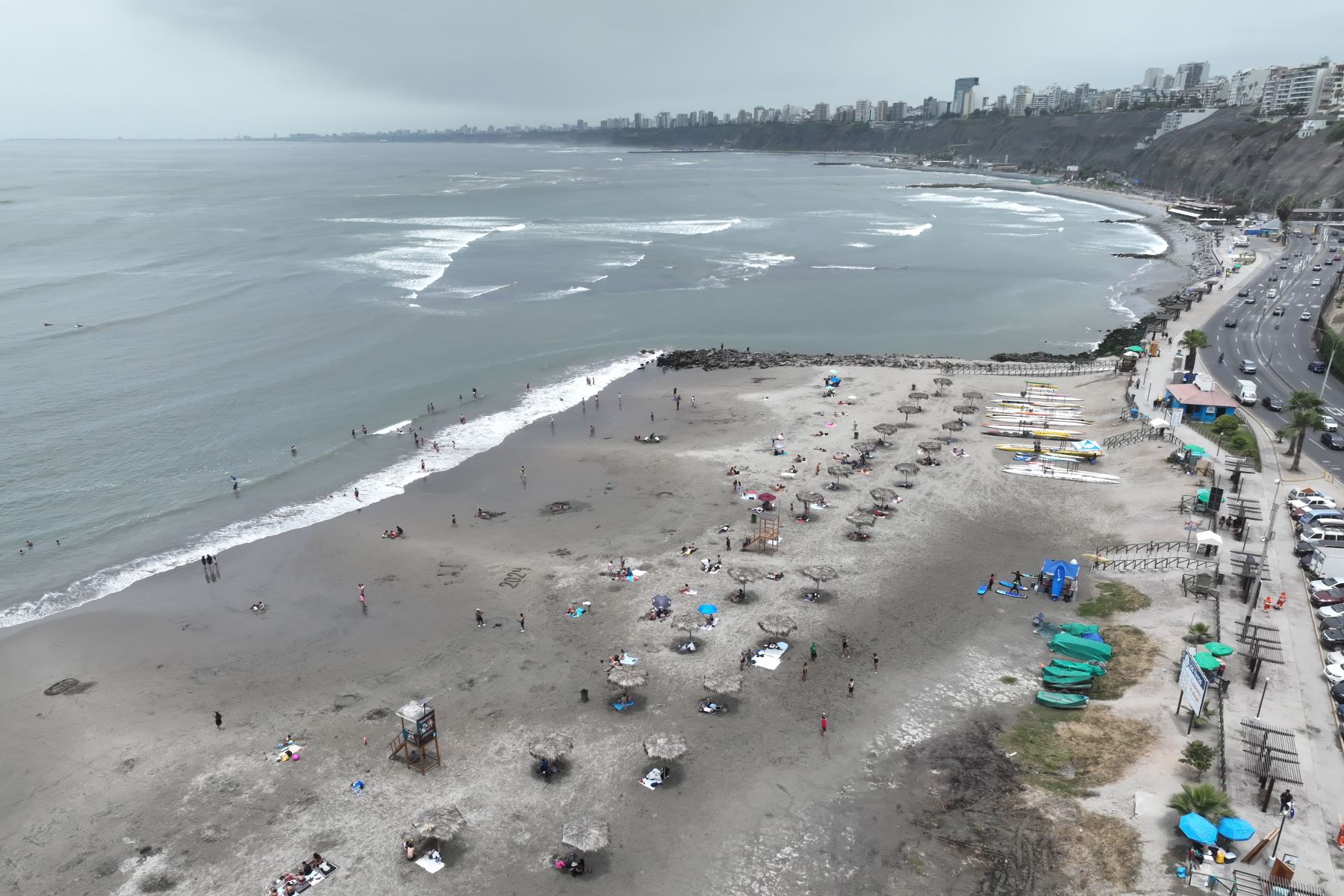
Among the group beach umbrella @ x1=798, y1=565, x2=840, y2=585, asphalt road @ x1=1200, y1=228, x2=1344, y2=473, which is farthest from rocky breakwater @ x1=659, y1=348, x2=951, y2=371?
beach umbrella @ x1=798, y1=565, x2=840, y2=585

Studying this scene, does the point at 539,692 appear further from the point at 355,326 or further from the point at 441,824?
the point at 355,326

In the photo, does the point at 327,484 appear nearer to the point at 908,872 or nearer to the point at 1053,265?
the point at 908,872

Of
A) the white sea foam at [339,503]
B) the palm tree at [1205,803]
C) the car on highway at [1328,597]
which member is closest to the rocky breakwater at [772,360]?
the white sea foam at [339,503]

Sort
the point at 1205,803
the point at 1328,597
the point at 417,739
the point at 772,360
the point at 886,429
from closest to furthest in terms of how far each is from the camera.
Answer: the point at 1205,803 → the point at 417,739 → the point at 1328,597 → the point at 886,429 → the point at 772,360

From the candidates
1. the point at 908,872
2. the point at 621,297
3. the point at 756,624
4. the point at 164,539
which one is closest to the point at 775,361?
the point at 621,297

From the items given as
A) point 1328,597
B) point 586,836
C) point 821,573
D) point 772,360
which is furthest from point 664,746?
point 772,360

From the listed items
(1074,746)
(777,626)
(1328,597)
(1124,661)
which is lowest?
(777,626)

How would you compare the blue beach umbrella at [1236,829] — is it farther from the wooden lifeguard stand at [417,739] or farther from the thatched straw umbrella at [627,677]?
the wooden lifeguard stand at [417,739]

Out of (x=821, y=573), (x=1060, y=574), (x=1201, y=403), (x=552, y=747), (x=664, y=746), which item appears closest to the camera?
(x=664, y=746)
